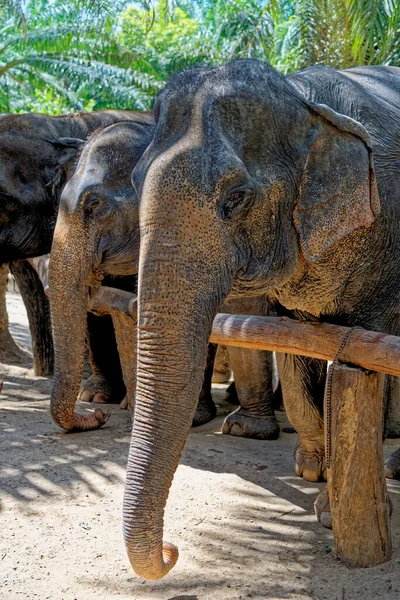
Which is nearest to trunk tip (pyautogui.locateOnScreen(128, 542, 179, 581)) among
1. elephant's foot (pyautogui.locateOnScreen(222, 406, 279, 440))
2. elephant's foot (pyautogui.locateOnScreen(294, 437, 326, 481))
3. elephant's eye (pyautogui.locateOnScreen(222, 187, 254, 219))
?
elephant's eye (pyautogui.locateOnScreen(222, 187, 254, 219))

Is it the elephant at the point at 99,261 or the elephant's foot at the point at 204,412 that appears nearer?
the elephant at the point at 99,261

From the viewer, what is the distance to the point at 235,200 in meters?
3.02

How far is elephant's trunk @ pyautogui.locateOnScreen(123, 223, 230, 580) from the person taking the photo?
266 cm

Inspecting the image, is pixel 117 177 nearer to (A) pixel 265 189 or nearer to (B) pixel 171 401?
(A) pixel 265 189

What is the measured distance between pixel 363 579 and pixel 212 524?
0.95 metres

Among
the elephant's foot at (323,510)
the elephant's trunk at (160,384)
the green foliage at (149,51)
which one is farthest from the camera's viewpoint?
the green foliage at (149,51)

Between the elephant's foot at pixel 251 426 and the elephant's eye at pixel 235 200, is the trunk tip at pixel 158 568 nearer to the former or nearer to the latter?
the elephant's eye at pixel 235 200

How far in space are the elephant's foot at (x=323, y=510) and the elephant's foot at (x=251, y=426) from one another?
5.37 feet

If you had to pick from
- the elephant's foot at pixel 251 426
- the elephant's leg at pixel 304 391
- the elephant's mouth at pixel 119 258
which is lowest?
the elephant's foot at pixel 251 426

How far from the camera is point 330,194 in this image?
331 centimetres

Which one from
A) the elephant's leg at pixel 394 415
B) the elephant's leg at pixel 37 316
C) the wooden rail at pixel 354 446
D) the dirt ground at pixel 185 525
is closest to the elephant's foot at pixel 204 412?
the dirt ground at pixel 185 525

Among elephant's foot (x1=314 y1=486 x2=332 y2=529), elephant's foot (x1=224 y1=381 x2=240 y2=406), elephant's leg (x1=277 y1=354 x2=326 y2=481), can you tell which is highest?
elephant's leg (x1=277 y1=354 x2=326 y2=481)

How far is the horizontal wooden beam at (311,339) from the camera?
326 cm

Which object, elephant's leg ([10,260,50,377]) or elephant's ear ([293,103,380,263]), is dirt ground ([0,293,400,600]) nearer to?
elephant's ear ([293,103,380,263])
